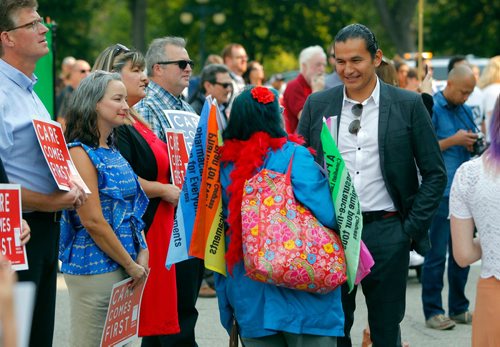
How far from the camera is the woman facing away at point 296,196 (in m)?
4.75

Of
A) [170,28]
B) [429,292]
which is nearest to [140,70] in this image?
[429,292]

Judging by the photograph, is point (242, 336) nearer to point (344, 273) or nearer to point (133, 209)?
point (344, 273)

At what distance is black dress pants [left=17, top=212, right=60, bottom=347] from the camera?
4.86 m

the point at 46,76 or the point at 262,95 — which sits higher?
the point at 46,76

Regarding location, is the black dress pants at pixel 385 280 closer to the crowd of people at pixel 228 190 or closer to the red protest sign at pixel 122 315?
the crowd of people at pixel 228 190

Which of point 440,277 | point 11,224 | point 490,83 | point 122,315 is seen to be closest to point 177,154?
point 122,315

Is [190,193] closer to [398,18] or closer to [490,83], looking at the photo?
[490,83]

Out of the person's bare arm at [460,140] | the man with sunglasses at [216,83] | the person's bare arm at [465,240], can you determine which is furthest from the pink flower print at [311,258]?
the man with sunglasses at [216,83]

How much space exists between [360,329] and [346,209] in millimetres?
3805

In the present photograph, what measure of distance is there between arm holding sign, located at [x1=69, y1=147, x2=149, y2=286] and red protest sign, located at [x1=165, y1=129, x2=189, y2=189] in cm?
97

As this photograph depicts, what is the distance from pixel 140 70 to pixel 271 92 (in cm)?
138

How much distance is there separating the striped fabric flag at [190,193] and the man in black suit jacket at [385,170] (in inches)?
33.9

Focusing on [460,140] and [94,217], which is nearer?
[94,217]

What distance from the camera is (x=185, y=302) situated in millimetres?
6297
